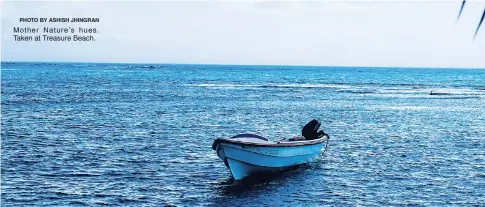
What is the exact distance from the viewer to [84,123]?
146ft

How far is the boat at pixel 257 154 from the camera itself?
25469 mm

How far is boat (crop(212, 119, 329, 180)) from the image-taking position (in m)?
25.5

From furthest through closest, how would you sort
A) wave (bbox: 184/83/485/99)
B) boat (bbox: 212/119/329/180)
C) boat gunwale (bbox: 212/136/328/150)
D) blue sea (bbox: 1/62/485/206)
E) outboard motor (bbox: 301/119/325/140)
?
wave (bbox: 184/83/485/99) < outboard motor (bbox: 301/119/325/140) < boat (bbox: 212/119/329/180) < boat gunwale (bbox: 212/136/328/150) < blue sea (bbox: 1/62/485/206)

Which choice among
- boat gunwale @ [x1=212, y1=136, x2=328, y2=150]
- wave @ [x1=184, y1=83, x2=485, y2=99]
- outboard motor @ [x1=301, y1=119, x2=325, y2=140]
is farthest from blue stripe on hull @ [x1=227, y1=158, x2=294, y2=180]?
wave @ [x1=184, y1=83, x2=485, y2=99]

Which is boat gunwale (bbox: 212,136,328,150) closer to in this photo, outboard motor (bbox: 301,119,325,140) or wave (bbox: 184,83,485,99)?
outboard motor (bbox: 301,119,325,140)

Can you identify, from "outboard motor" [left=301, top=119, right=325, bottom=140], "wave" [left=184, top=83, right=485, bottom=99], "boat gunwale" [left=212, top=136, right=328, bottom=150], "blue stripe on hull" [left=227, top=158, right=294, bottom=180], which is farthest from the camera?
"wave" [left=184, top=83, right=485, bottom=99]

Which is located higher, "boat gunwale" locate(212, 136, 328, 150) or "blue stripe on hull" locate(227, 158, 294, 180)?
"boat gunwale" locate(212, 136, 328, 150)

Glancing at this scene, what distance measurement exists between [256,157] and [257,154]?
0.15 m

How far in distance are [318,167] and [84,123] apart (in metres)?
21.9

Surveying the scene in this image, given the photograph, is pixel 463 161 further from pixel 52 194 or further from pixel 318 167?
pixel 52 194

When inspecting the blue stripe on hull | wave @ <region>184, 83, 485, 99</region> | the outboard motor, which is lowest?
wave @ <region>184, 83, 485, 99</region>

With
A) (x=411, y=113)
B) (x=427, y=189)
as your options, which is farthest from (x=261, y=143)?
(x=411, y=113)

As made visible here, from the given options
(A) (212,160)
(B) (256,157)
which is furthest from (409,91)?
(B) (256,157)

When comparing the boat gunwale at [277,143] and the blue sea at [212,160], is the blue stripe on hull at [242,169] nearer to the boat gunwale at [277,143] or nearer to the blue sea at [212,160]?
the blue sea at [212,160]
